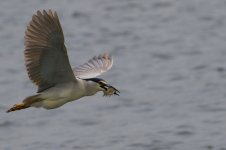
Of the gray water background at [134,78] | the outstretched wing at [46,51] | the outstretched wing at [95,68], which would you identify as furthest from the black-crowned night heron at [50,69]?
the gray water background at [134,78]

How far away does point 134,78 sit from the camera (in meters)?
15.2

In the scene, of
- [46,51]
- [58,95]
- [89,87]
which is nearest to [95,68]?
[89,87]

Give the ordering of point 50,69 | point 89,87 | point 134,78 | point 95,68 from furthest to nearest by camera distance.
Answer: point 134,78 < point 95,68 < point 89,87 < point 50,69

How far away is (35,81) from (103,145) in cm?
312

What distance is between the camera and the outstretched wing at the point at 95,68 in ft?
35.8

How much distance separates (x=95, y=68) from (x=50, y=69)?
1392 millimetres

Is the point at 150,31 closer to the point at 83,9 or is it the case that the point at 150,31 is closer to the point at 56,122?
the point at 83,9

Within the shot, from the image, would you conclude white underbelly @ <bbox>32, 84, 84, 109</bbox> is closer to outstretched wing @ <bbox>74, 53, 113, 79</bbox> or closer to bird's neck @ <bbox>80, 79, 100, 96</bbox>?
bird's neck @ <bbox>80, 79, 100, 96</bbox>

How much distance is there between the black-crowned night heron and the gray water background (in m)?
2.84

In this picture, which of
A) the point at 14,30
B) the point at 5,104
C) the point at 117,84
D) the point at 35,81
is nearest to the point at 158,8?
the point at 14,30

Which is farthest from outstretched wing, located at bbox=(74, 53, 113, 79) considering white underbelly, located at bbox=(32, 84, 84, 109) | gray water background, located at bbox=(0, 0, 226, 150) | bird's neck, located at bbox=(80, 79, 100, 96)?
gray water background, located at bbox=(0, 0, 226, 150)

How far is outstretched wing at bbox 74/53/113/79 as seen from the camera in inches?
430

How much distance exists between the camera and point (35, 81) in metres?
9.84

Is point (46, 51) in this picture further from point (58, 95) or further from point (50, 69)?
point (58, 95)
